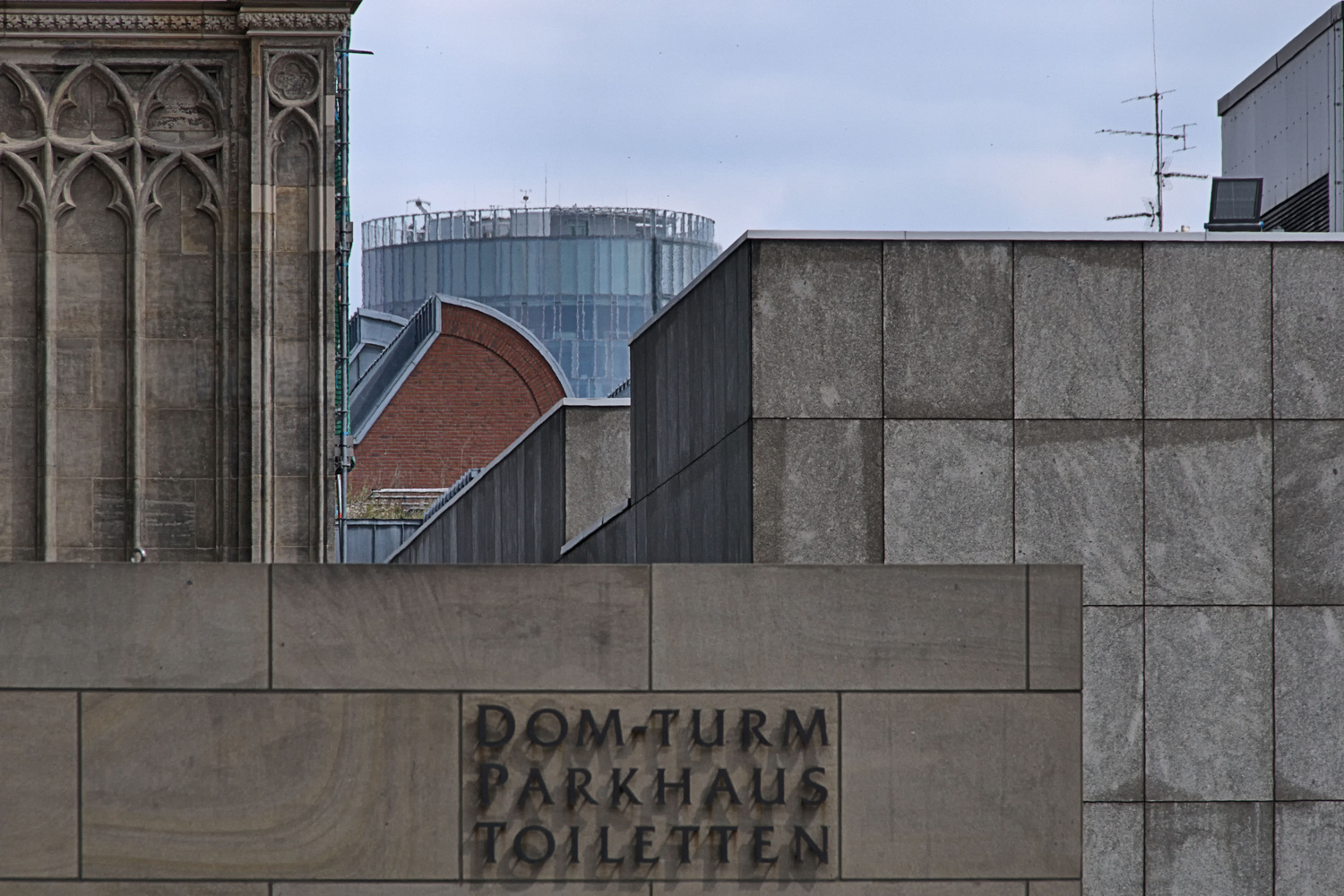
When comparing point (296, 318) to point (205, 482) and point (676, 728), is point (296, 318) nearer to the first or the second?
point (205, 482)

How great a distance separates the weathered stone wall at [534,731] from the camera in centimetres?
939

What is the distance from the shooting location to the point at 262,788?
9.41m

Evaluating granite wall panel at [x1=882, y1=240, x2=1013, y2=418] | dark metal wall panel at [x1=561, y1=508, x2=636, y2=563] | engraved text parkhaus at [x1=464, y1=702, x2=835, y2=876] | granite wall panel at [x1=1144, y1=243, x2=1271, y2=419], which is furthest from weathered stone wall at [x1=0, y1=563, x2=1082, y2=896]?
dark metal wall panel at [x1=561, y1=508, x2=636, y2=563]

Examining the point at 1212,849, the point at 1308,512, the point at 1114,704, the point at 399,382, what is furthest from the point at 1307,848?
the point at 399,382

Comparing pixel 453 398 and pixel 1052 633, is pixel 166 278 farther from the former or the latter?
pixel 453 398

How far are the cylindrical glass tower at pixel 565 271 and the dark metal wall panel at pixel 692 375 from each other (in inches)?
3217

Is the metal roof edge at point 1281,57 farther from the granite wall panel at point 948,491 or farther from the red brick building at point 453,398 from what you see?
the red brick building at point 453,398

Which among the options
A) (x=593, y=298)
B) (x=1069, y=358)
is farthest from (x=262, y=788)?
(x=593, y=298)

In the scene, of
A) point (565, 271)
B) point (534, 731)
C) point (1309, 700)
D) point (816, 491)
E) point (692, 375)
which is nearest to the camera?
point (534, 731)

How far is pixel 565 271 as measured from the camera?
101m

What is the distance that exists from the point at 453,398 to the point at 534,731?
161ft

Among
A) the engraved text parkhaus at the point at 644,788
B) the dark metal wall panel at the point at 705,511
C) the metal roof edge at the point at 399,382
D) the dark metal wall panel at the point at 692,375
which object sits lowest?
the engraved text parkhaus at the point at 644,788

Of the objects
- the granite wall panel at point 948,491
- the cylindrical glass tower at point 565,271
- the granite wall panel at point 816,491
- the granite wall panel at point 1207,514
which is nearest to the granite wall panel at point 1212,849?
the granite wall panel at point 1207,514

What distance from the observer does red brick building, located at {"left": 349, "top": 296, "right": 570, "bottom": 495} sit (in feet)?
189
